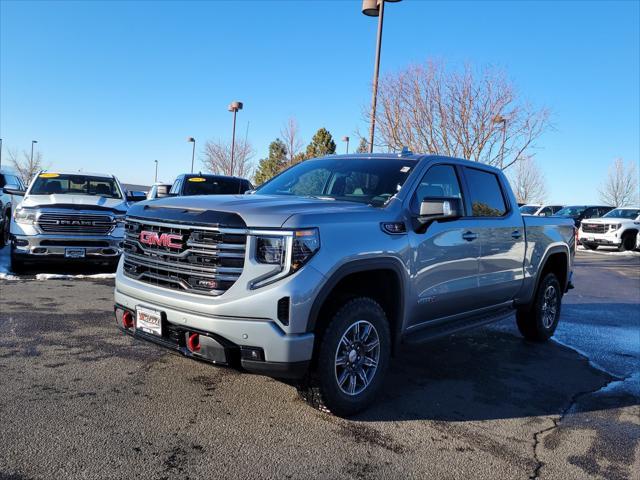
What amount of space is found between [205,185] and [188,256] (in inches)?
305

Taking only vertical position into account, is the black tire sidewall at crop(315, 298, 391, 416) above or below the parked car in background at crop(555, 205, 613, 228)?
below

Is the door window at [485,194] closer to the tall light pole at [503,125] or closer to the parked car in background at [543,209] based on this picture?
the tall light pole at [503,125]

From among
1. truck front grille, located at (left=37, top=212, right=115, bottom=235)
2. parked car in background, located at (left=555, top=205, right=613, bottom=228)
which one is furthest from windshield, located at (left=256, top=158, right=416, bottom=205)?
parked car in background, located at (left=555, top=205, right=613, bottom=228)

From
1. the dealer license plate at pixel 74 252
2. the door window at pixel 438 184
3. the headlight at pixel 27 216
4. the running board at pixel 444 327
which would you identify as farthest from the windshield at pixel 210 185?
the running board at pixel 444 327

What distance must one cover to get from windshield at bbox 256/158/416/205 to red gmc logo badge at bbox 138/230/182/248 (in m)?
1.32

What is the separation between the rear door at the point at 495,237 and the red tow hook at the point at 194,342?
2.79 meters

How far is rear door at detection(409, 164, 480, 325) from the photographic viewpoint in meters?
4.39

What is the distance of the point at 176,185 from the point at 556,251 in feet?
24.5

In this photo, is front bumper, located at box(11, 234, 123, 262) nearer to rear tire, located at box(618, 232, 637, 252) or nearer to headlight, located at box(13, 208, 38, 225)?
headlight, located at box(13, 208, 38, 225)

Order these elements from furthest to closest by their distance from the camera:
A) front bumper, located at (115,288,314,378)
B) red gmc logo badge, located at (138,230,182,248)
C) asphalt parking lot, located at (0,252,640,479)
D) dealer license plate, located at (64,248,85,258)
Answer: dealer license plate, located at (64,248,85,258) → red gmc logo badge, located at (138,230,182,248) → front bumper, located at (115,288,314,378) → asphalt parking lot, located at (0,252,640,479)

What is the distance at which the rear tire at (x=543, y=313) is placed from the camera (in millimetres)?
6539

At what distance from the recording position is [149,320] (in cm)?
386

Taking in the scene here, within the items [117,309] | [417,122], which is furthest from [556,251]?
[417,122]

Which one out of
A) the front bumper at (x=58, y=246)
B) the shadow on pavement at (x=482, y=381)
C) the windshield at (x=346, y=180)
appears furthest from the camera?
the front bumper at (x=58, y=246)
